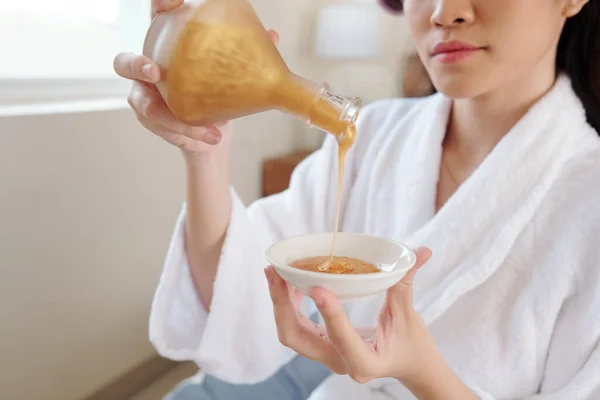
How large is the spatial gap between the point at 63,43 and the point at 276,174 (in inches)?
32.5

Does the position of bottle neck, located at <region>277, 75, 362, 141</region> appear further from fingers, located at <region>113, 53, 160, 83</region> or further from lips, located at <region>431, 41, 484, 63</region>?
lips, located at <region>431, 41, 484, 63</region>

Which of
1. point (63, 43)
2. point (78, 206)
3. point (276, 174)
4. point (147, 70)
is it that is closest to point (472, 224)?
point (147, 70)

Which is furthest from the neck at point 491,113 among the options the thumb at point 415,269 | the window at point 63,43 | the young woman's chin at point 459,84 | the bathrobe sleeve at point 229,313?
the window at point 63,43

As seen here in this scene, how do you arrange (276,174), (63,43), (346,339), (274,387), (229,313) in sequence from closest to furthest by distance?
(346,339) → (229,313) → (274,387) → (63,43) → (276,174)

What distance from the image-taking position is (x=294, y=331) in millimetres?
542

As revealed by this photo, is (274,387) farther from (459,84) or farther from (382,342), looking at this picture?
(459,84)

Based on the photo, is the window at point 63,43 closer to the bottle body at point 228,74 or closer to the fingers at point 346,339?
the bottle body at point 228,74

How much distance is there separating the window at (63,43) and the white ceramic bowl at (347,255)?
731 mm

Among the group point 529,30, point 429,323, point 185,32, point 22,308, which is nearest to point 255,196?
point 22,308

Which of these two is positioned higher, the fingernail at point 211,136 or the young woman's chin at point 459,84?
the young woman's chin at point 459,84

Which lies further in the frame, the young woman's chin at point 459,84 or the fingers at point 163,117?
the young woman's chin at point 459,84

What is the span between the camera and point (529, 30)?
693 mm

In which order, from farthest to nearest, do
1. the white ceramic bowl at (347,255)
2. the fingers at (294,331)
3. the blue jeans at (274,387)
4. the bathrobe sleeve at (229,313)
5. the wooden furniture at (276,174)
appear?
the wooden furniture at (276,174), the blue jeans at (274,387), the bathrobe sleeve at (229,313), the fingers at (294,331), the white ceramic bowl at (347,255)

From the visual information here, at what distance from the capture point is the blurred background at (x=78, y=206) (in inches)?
38.7
